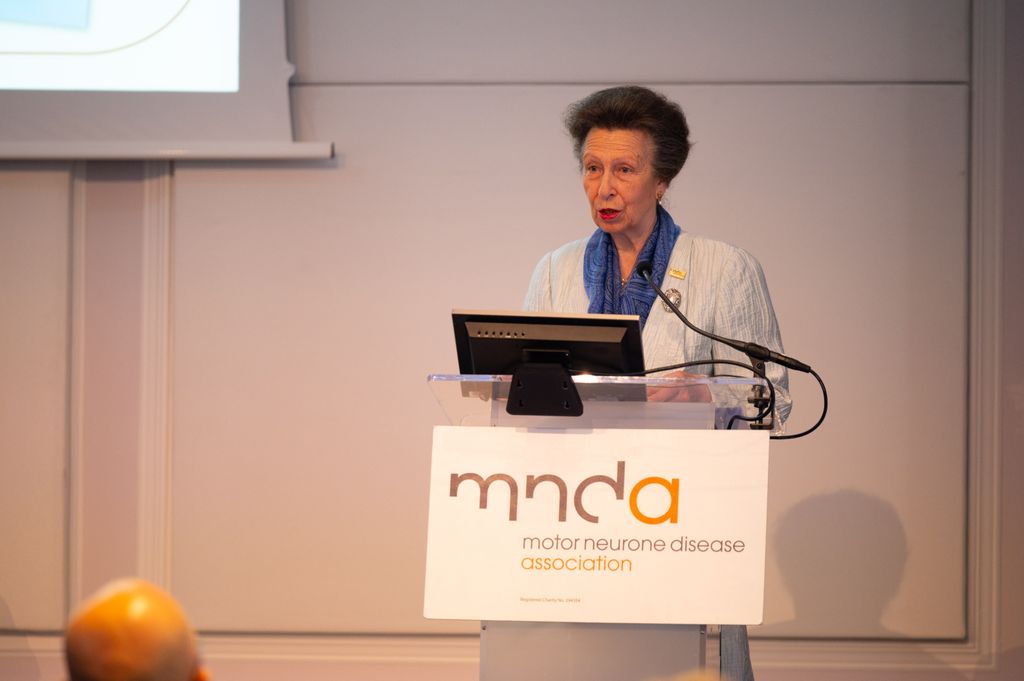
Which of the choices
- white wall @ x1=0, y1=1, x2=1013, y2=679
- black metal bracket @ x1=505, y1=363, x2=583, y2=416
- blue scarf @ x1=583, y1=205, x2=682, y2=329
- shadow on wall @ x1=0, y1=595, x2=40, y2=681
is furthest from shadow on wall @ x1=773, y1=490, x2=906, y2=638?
shadow on wall @ x1=0, y1=595, x2=40, y2=681

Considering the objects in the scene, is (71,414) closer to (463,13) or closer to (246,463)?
(246,463)

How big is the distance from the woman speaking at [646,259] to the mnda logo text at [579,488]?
33.6 inches

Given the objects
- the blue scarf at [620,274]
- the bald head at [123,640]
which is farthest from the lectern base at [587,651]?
the bald head at [123,640]

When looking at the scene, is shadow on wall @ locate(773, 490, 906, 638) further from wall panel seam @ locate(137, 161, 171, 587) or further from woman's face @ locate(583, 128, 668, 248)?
wall panel seam @ locate(137, 161, 171, 587)

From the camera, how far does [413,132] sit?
3.66m

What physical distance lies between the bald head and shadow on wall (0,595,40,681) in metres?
3.58

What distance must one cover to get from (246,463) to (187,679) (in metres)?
3.26

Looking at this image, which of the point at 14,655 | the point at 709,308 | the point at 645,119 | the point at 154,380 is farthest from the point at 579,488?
the point at 14,655

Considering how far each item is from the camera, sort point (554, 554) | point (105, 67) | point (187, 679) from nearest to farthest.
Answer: point (187, 679) < point (554, 554) < point (105, 67)

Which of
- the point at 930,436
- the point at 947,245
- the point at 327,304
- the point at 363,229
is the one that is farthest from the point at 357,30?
the point at 930,436

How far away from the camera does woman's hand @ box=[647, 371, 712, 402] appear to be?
1.66 meters

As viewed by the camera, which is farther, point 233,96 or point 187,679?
point 233,96

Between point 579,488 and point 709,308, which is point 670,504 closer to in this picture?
point 579,488

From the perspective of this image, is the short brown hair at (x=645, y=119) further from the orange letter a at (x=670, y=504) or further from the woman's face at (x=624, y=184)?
the orange letter a at (x=670, y=504)
